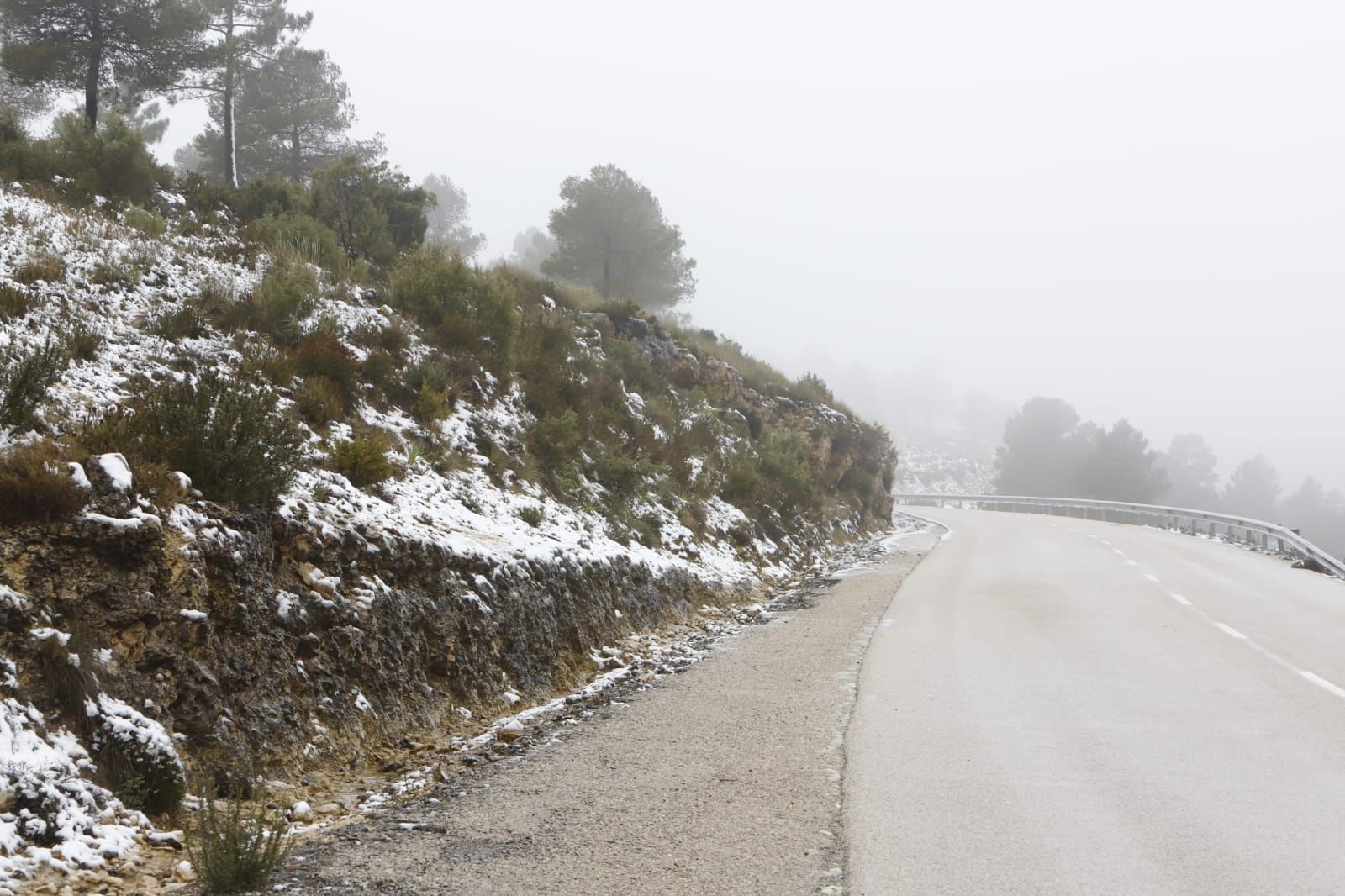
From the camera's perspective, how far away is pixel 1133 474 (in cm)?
7769

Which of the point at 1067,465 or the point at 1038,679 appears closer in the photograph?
the point at 1038,679

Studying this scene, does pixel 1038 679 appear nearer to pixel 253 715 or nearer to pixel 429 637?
pixel 429 637

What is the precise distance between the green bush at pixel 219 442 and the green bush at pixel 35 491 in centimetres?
83

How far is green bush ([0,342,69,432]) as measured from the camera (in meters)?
6.62

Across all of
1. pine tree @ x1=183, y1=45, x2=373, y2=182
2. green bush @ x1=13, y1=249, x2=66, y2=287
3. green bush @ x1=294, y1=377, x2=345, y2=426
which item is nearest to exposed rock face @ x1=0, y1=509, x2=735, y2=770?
green bush @ x1=294, y1=377, x2=345, y2=426

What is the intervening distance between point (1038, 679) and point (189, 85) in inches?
1054

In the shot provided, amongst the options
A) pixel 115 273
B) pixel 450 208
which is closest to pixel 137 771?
pixel 115 273

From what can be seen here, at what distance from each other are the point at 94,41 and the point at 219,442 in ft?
58.5

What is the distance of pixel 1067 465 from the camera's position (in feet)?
291

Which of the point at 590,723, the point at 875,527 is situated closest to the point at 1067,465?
the point at 875,527

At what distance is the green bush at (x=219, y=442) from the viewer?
6902mm

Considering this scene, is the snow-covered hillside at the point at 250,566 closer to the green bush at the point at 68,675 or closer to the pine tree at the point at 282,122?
the green bush at the point at 68,675

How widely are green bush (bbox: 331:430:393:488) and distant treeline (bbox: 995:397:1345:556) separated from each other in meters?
78.9

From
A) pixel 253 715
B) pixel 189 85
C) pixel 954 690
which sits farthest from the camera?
pixel 189 85
